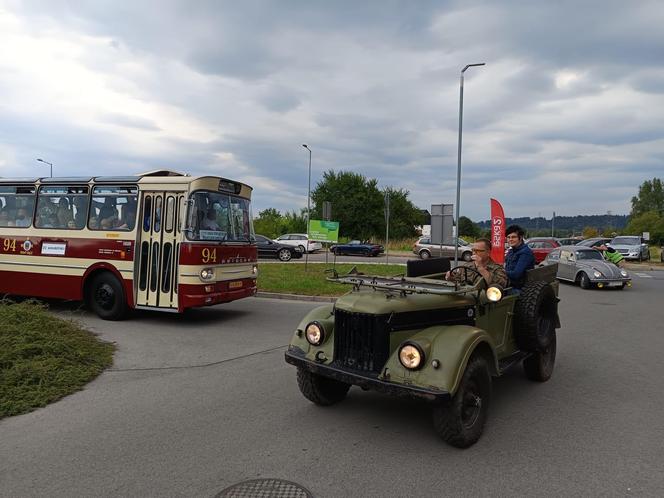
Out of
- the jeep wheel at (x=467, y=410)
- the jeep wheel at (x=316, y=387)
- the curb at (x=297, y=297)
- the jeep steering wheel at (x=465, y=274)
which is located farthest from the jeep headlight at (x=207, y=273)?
the jeep wheel at (x=467, y=410)

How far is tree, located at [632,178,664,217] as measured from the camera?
99062 millimetres

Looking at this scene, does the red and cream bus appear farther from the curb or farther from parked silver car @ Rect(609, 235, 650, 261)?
parked silver car @ Rect(609, 235, 650, 261)

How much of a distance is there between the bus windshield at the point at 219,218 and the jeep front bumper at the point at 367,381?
498 centimetres

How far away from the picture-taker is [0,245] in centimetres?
1029

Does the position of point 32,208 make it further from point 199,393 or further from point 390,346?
point 390,346

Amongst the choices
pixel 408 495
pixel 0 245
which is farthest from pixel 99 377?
pixel 0 245

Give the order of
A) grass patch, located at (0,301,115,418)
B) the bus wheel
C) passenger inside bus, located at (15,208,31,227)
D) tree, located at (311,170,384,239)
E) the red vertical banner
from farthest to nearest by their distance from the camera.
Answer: tree, located at (311,170,384,239) → the red vertical banner → passenger inside bus, located at (15,208,31,227) → the bus wheel → grass patch, located at (0,301,115,418)

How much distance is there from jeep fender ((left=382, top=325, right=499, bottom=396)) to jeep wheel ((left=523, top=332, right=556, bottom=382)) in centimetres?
183

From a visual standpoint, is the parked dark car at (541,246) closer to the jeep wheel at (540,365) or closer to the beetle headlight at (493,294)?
the jeep wheel at (540,365)

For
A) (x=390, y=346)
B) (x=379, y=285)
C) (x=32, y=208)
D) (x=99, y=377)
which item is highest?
(x=32, y=208)

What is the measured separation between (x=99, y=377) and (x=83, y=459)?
2.35 meters

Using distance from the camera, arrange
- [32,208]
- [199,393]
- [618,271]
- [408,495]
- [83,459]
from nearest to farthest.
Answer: [408,495] < [83,459] < [199,393] < [32,208] < [618,271]

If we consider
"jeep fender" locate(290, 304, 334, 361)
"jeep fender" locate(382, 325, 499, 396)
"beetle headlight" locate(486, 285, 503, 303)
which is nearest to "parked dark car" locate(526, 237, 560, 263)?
"beetle headlight" locate(486, 285, 503, 303)

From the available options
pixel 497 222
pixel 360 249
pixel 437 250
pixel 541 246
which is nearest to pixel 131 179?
pixel 497 222
